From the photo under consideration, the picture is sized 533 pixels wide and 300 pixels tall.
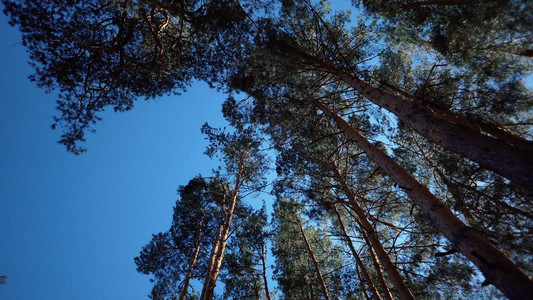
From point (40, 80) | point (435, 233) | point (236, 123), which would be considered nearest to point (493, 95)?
point (435, 233)

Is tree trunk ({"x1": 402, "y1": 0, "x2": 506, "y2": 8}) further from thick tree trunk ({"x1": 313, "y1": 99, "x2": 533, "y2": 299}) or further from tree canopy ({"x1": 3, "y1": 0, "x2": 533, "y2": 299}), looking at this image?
thick tree trunk ({"x1": 313, "y1": 99, "x2": 533, "y2": 299})

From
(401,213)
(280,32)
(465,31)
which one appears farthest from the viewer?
(401,213)

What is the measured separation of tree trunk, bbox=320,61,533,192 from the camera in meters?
2.46

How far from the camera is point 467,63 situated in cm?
666

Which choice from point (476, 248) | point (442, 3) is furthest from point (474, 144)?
point (442, 3)

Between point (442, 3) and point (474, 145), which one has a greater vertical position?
point (442, 3)

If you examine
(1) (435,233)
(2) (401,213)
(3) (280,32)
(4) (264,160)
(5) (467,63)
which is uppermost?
(4) (264,160)

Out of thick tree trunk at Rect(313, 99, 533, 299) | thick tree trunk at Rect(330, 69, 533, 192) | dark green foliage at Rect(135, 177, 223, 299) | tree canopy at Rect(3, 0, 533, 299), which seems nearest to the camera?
thick tree trunk at Rect(313, 99, 533, 299)

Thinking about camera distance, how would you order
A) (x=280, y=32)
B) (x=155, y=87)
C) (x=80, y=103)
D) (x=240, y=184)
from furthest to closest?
(x=240, y=184) < (x=155, y=87) < (x=80, y=103) < (x=280, y=32)

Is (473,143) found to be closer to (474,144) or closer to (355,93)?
(474,144)

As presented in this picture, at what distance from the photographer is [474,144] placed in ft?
9.82

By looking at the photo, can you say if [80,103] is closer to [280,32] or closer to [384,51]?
[280,32]

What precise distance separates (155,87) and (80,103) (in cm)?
219

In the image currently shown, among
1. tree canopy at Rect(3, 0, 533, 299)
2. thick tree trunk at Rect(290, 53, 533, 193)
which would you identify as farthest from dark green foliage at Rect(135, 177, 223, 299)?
thick tree trunk at Rect(290, 53, 533, 193)
